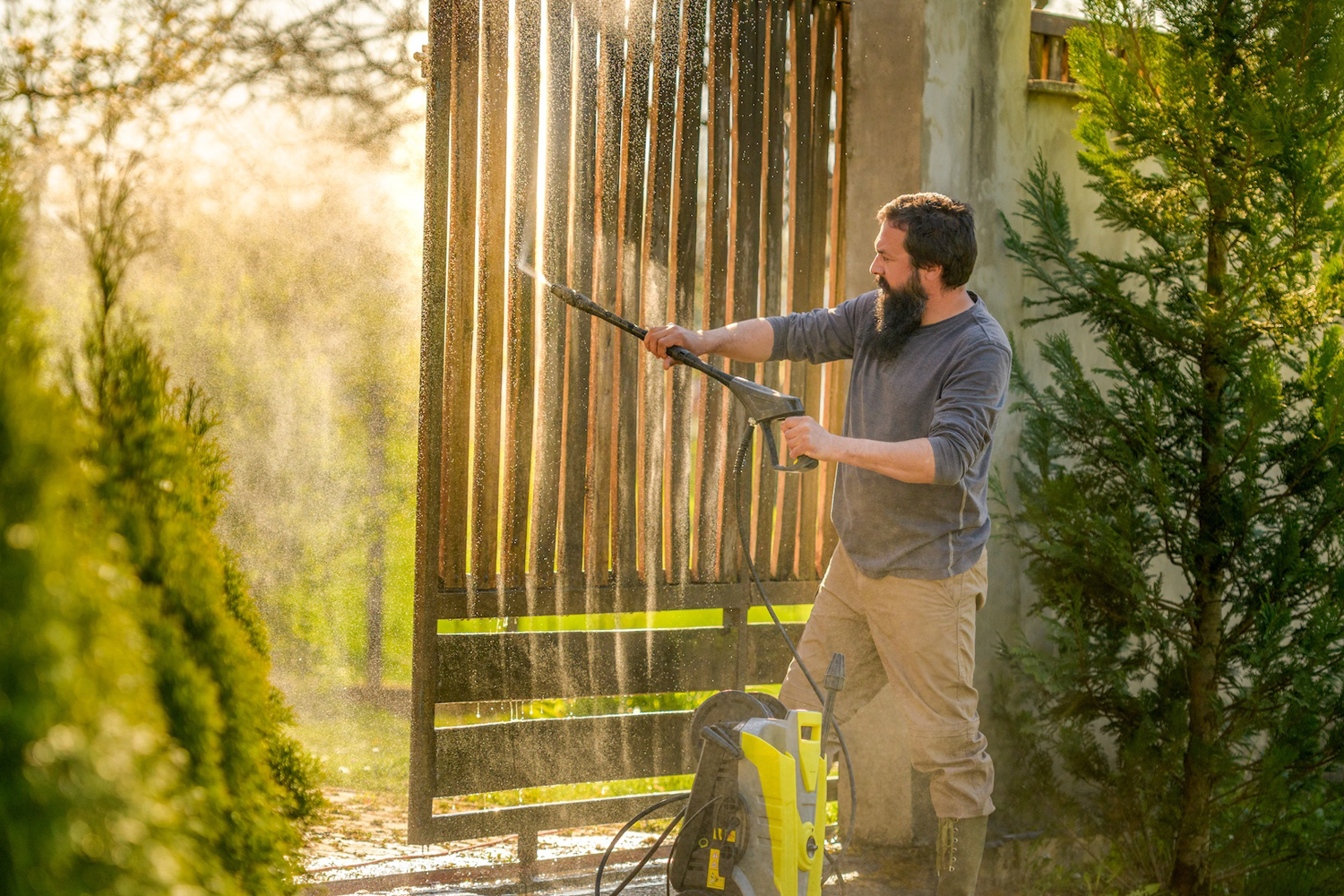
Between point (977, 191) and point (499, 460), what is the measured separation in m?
2.05

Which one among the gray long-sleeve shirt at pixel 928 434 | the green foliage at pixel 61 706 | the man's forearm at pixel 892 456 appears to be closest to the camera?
the green foliage at pixel 61 706

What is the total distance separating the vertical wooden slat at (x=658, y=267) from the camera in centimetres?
358

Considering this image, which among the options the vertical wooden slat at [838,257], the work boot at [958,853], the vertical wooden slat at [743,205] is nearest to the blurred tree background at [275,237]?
the vertical wooden slat at [743,205]

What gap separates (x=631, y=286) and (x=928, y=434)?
1227 millimetres

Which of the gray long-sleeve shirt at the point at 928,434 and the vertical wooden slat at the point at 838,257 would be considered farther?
the vertical wooden slat at the point at 838,257

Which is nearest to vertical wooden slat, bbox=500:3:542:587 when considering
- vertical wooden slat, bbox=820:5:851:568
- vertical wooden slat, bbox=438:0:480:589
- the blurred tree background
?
vertical wooden slat, bbox=438:0:480:589

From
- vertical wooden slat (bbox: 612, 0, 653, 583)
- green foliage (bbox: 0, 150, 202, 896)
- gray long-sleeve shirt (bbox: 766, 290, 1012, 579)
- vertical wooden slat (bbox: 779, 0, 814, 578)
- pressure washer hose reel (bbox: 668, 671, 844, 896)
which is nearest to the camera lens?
green foliage (bbox: 0, 150, 202, 896)

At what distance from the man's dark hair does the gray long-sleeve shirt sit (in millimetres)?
146

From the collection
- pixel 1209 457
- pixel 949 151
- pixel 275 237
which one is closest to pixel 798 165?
pixel 949 151

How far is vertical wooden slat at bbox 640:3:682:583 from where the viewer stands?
3580 millimetres

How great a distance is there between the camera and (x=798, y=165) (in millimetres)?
3924

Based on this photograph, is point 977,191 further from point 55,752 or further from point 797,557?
point 55,752

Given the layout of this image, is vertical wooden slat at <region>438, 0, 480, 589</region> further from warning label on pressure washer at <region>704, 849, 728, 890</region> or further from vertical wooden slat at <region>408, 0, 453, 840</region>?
warning label on pressure washer at <region>704, 849, 728, 890</region>

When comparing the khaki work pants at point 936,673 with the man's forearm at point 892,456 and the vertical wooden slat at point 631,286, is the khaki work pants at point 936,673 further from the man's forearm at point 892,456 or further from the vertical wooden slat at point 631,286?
the vertical wooden slat at point 631,286
